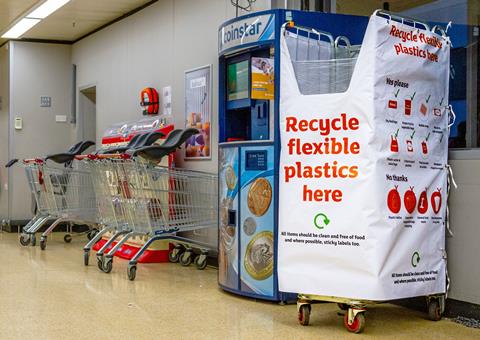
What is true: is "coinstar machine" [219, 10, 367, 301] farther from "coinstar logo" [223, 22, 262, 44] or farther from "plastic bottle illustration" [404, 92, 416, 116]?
"plastic bottle illustration" [404, 92, 416, 116]

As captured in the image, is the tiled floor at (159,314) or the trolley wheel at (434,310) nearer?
the tiled floor at (159,314)

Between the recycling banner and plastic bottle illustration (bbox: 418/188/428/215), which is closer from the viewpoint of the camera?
the recycling banner

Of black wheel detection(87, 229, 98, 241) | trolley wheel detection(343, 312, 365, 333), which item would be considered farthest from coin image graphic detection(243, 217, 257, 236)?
black wheel detection(87, 229, 98, 241)

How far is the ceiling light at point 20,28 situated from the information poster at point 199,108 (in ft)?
10.9

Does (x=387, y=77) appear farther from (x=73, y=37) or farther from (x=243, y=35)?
(x=73, y=37)

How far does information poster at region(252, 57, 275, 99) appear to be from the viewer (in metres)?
4.86

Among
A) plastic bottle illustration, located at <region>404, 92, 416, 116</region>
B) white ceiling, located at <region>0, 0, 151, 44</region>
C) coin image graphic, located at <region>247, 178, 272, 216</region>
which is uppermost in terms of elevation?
white ceiling, located at <region>0, 0, 151, 44</region>

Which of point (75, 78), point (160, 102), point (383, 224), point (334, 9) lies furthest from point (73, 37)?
point (383, 224)

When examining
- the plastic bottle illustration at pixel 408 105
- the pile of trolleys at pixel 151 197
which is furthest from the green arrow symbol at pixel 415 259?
the pile of trolleys at pixel 151 197

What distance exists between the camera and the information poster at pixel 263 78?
486cm

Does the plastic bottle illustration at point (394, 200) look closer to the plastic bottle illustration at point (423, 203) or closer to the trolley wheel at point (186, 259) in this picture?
the plastic bottle illustration at point (423, 203)

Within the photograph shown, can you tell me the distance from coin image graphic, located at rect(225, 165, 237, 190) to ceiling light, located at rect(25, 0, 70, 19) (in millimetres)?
4312

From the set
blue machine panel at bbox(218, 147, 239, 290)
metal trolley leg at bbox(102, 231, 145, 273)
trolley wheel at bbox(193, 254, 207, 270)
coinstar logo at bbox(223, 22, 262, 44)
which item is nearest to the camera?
coinstar logo at bbox(223, 22, 262, 44)

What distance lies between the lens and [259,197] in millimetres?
4895
